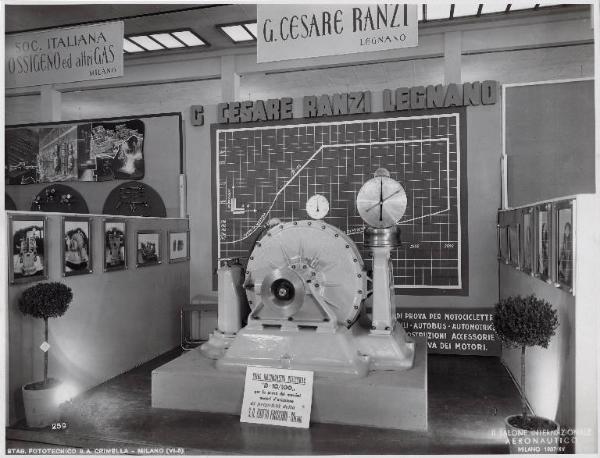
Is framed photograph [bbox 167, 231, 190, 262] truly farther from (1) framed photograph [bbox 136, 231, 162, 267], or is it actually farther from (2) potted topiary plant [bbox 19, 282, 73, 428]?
(2) potted topiary plant [bbox 19, 282, 73, 428]

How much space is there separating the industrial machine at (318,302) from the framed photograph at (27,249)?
4.06 feet

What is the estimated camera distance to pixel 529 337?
2.62 meters

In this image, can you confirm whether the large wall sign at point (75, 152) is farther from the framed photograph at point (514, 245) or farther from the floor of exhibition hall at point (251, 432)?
the framed photograph at point (514, 245)

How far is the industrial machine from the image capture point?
3.31 metres

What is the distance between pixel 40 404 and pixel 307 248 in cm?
193

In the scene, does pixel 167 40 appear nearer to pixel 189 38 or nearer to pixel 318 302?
pixel 189 38

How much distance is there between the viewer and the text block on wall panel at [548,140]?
448 centimetres

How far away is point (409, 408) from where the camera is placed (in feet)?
9.82

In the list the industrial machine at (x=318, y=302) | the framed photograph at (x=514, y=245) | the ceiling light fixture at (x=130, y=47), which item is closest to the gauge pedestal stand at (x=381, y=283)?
the industrial machine at (x=318, y=302)

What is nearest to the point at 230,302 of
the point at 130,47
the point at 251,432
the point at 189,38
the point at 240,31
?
the point at 251,432

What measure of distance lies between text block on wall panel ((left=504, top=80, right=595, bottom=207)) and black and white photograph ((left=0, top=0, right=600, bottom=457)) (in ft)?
0.06

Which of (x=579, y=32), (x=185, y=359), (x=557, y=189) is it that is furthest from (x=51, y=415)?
(x=579, y=32)

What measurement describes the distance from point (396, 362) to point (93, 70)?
122 inches

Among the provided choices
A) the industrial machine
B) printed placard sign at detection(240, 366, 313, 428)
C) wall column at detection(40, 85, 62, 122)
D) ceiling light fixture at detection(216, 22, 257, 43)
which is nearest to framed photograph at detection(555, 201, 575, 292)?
the industrial machine
